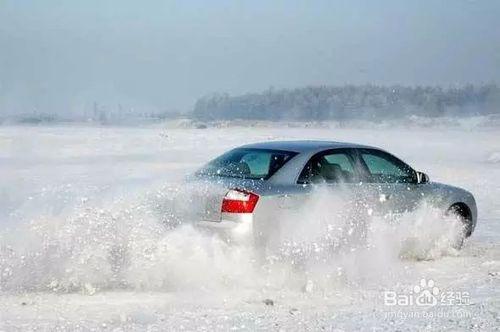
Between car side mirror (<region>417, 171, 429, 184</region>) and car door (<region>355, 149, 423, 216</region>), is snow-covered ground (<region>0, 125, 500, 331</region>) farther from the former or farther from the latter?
car side mirror (<region>417, 171, 429, 184</region>)

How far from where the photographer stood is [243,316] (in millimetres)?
6043

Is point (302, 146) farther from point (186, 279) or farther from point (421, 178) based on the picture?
point (186, 279)

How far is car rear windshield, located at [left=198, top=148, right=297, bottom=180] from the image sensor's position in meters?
7.70

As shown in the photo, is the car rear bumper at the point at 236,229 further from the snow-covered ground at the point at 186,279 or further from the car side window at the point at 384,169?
the car side window at the point at 384,169

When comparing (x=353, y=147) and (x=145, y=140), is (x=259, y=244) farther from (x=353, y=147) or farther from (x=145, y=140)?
(x=145, y=140)

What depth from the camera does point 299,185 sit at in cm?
763

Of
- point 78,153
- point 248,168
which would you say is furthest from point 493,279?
point 78,153

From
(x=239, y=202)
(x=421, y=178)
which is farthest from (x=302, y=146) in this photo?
(x=421, y=178)

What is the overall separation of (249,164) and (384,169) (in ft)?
6.15

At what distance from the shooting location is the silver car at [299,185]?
7160 millimetres

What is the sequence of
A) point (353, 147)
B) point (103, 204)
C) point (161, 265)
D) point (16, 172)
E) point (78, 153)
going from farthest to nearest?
1. point (78, 153)
2. point (16, 172)
3. point (353, 147)
4. point (103, 204)
5. point (161, 265)

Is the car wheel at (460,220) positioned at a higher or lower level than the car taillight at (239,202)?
lower

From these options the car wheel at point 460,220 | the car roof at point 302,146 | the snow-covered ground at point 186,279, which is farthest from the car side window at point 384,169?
the car wheel at point 460,220

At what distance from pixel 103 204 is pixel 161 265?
3.26ft
